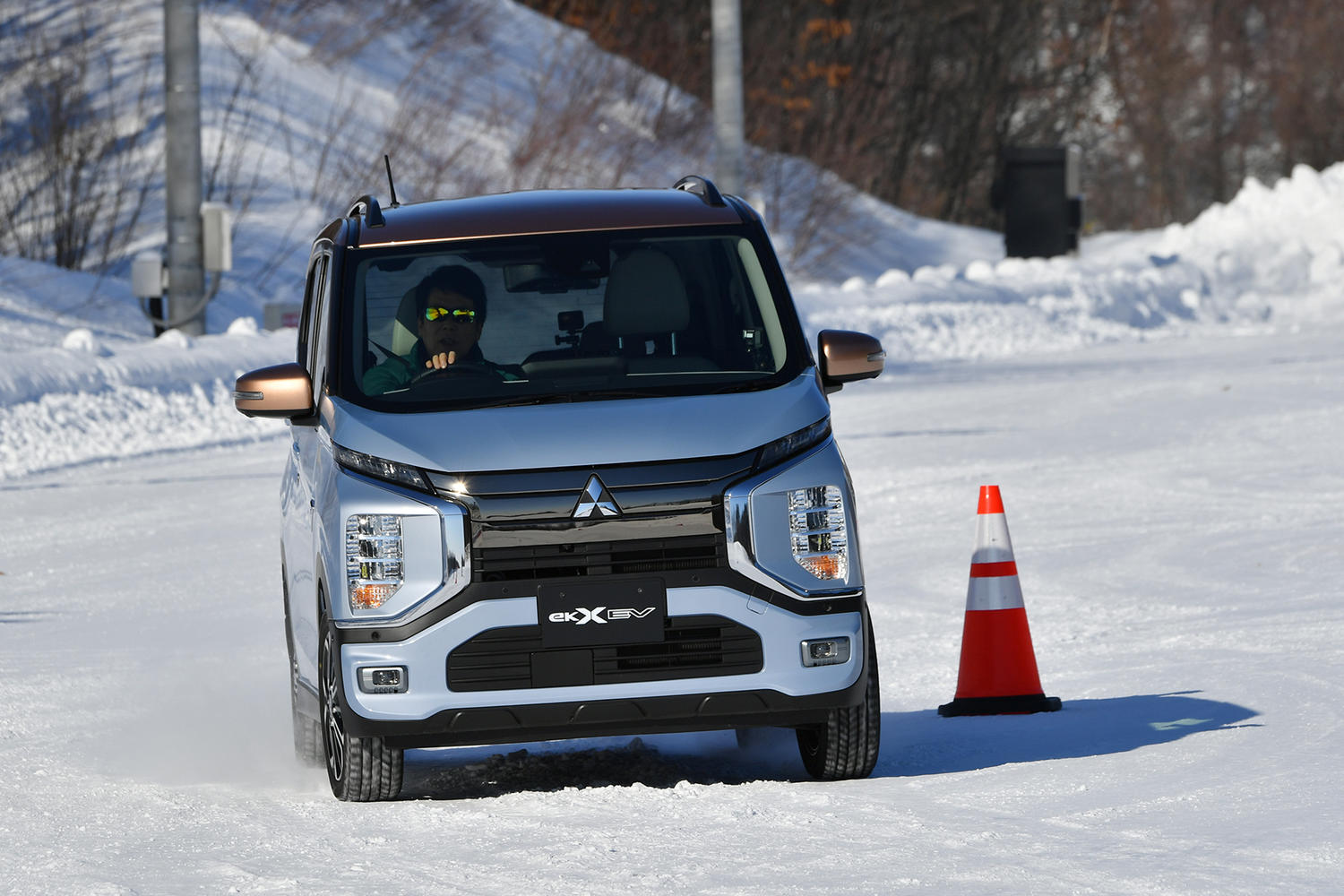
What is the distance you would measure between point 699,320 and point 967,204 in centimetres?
4562

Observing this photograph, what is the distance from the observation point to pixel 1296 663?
8664 mm

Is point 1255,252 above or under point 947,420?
Answer: above

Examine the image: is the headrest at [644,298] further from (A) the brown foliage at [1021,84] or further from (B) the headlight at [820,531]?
(A) the brown foliage at [1021,84]

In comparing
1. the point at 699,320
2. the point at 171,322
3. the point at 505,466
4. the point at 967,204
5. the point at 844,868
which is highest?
the point at 967,204

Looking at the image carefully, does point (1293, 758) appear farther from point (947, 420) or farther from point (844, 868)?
point (947, 420)

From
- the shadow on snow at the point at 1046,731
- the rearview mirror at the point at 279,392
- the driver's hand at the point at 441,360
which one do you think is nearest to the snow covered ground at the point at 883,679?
the shadow on snow at the point at 1046,731

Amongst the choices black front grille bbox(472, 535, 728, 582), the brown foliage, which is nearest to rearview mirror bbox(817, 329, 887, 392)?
black front grille bbox(472, 535, 728, 582)

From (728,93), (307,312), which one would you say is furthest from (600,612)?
(728,93)

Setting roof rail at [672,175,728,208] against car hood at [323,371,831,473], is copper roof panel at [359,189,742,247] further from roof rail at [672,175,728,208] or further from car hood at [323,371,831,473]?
car hood at [323,371,831,473]

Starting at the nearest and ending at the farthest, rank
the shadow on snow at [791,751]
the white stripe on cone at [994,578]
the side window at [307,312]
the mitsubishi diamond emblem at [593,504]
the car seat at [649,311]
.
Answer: the mitsubishi diamond emblem at [593,504] < the car seat at [649,311] < the shadow on snow at [791,751] < the white stripe on cone at [994,578] < the side window at [307,312]

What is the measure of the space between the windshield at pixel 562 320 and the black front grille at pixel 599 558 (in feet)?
2.05

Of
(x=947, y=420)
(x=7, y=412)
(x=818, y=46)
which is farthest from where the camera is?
(x=818, y=46)

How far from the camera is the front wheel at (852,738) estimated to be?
6.66 m

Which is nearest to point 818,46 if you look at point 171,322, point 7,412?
point 171,322
